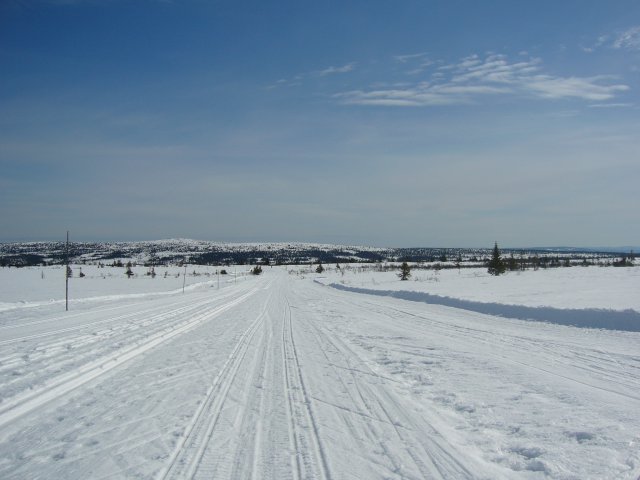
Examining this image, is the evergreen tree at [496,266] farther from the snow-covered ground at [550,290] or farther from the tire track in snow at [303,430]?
the tire track in snow at [303,430]

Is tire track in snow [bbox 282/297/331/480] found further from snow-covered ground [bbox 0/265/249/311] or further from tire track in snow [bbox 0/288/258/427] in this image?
snow-covered ground [bbox 0/265/249/311]

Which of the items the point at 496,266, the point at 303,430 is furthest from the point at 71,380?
the point at 496,266

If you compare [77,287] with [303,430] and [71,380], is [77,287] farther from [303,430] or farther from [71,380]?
[303,430]

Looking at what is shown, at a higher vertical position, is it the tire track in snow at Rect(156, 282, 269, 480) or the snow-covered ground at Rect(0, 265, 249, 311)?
the tire track in snow at Rect(156, 282, 269, 480)

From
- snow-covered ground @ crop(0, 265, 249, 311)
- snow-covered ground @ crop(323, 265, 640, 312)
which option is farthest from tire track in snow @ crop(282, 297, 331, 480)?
snow-covered ground @ crop(0, 265, 249, 311)

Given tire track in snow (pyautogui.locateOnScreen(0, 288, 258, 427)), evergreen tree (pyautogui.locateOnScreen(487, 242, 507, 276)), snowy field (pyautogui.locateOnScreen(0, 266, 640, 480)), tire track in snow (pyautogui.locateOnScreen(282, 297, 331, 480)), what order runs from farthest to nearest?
evergreen tree (pyautogui.locateOnScreen(487, 242, 507, 276)) < tire track in snow (pyautogui.locateOnScreen(0, 288, 258, 427)) < snowy field (pyautogui.locateOnScreen(0, 266, 640, 480)) < tire track in snow (pyautogui.locateOnScreen(282, 297, 331, 480))

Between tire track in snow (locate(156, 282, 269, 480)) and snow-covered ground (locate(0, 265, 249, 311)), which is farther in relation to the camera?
snow-covered ground (locate(0, 265, 249, 311))

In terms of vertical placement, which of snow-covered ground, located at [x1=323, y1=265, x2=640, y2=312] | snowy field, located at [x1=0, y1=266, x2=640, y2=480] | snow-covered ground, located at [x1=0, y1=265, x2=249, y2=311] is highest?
snowy field, located at [x1=0, y1=266, x2=640, y2=480]

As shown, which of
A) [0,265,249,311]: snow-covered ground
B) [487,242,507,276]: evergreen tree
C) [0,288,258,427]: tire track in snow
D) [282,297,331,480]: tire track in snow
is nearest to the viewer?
[282,297,331,480]: tire track in snow

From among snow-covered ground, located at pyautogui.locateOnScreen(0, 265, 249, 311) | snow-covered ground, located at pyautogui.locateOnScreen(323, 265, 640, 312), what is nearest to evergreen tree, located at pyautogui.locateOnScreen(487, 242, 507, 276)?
snow-covered ground, located at pyautogui.locateOnScreen(323, 265, 640, 312)

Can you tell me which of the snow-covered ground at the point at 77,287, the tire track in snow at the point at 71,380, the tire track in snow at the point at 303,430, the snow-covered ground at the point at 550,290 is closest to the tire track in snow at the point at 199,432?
the tire track in snow at the point at 303,430

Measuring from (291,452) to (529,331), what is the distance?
34.0 ft

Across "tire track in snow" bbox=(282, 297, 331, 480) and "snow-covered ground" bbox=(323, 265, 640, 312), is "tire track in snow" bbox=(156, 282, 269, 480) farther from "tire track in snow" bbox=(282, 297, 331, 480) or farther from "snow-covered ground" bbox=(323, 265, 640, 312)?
"snow-covered ground" bbox=(323, 265, 640, 312)

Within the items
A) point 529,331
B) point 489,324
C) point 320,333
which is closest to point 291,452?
point 320,333
